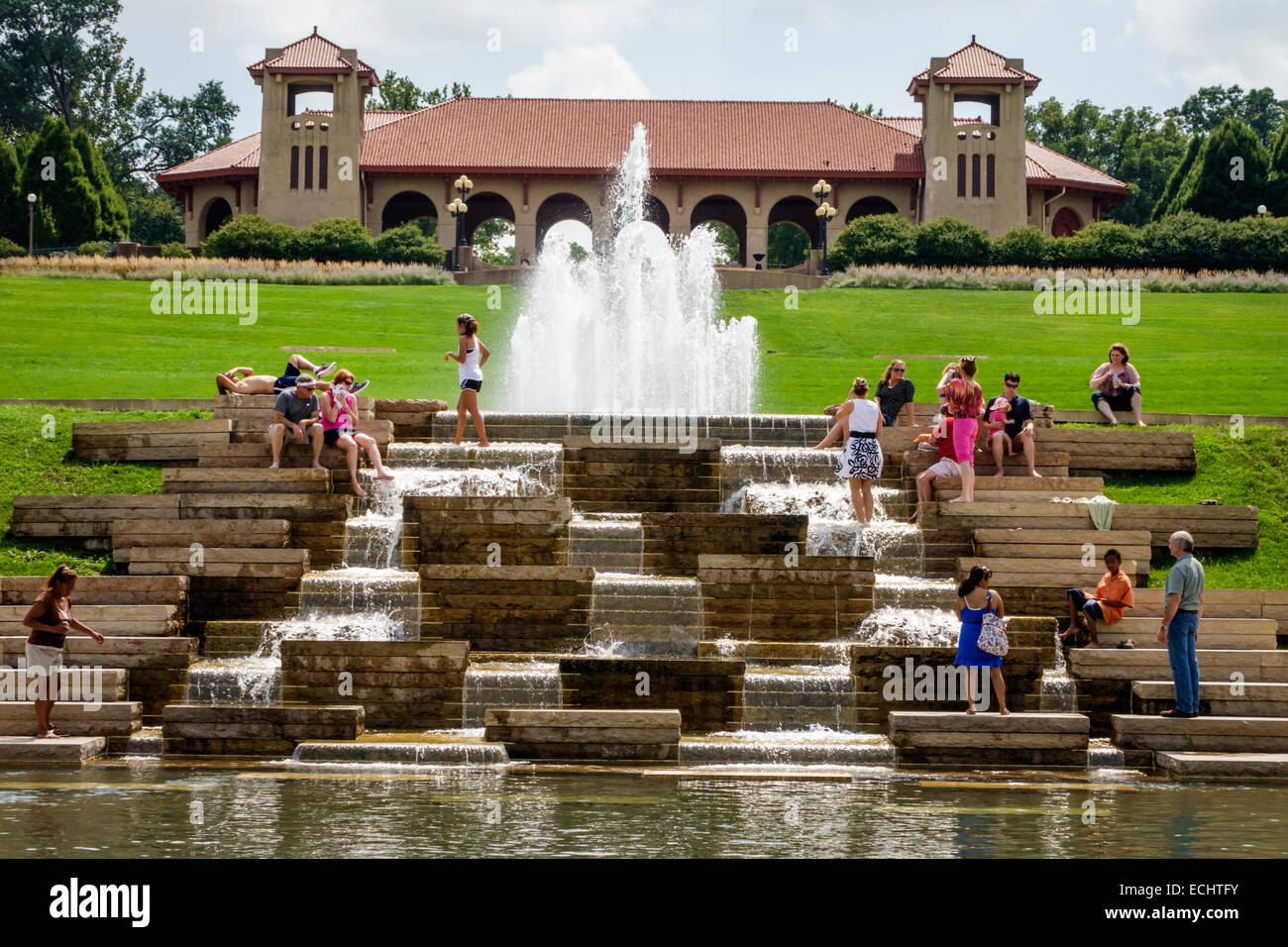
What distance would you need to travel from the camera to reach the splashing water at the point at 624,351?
24.5m

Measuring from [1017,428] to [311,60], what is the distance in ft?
149

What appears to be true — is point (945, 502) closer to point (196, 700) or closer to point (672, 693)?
point (672, 693)

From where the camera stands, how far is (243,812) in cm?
845

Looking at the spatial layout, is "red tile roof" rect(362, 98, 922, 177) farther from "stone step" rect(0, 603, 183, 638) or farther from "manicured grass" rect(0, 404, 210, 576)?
"stone step" rect(0, 603, 183, 638)

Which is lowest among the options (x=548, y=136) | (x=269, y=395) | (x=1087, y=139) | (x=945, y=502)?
(x=945, y=502)

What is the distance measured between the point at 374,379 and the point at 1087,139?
229 feet

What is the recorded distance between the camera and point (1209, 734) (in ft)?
36.1

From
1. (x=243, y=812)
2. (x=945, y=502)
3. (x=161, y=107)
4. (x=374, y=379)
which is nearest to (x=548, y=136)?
(x=374, y=379)

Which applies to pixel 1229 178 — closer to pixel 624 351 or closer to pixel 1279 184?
pixel 1279 184

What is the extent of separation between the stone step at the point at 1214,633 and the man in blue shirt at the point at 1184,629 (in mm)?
1103

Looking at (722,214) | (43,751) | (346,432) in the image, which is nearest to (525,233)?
(722,214)

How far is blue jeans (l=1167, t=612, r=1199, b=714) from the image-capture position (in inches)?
449

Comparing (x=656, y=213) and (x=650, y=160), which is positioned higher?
(x=650, y=160)
